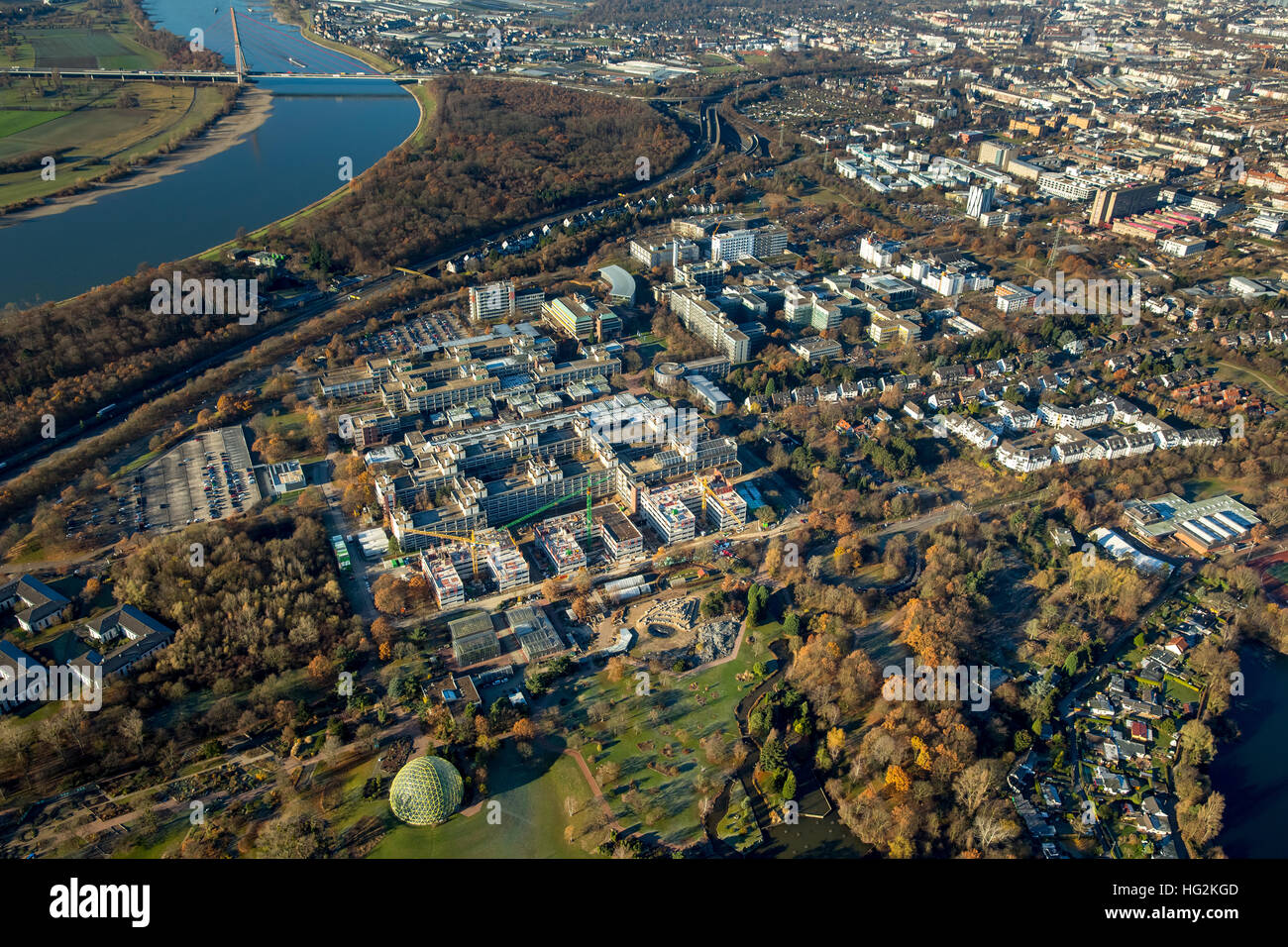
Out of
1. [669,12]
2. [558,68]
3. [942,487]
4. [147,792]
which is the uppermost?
[669,12]

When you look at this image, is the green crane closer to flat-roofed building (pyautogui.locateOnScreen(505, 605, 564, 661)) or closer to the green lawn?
flat-roofed building (pyautogui.locateOnScreen(505, 605, 564, 661))

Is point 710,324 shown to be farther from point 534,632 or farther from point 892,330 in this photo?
point 534,632

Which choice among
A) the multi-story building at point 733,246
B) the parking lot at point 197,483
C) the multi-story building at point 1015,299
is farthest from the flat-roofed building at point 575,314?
the multi-story building at point 1015,299

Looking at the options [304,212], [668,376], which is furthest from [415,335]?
[304,212]

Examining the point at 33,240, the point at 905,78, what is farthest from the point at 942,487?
the point at 905,78

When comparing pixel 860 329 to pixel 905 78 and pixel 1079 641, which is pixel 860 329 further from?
pixel 905 78

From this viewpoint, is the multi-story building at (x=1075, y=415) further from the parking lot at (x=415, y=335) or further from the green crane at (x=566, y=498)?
the parking lot at (x=415, y=335)
